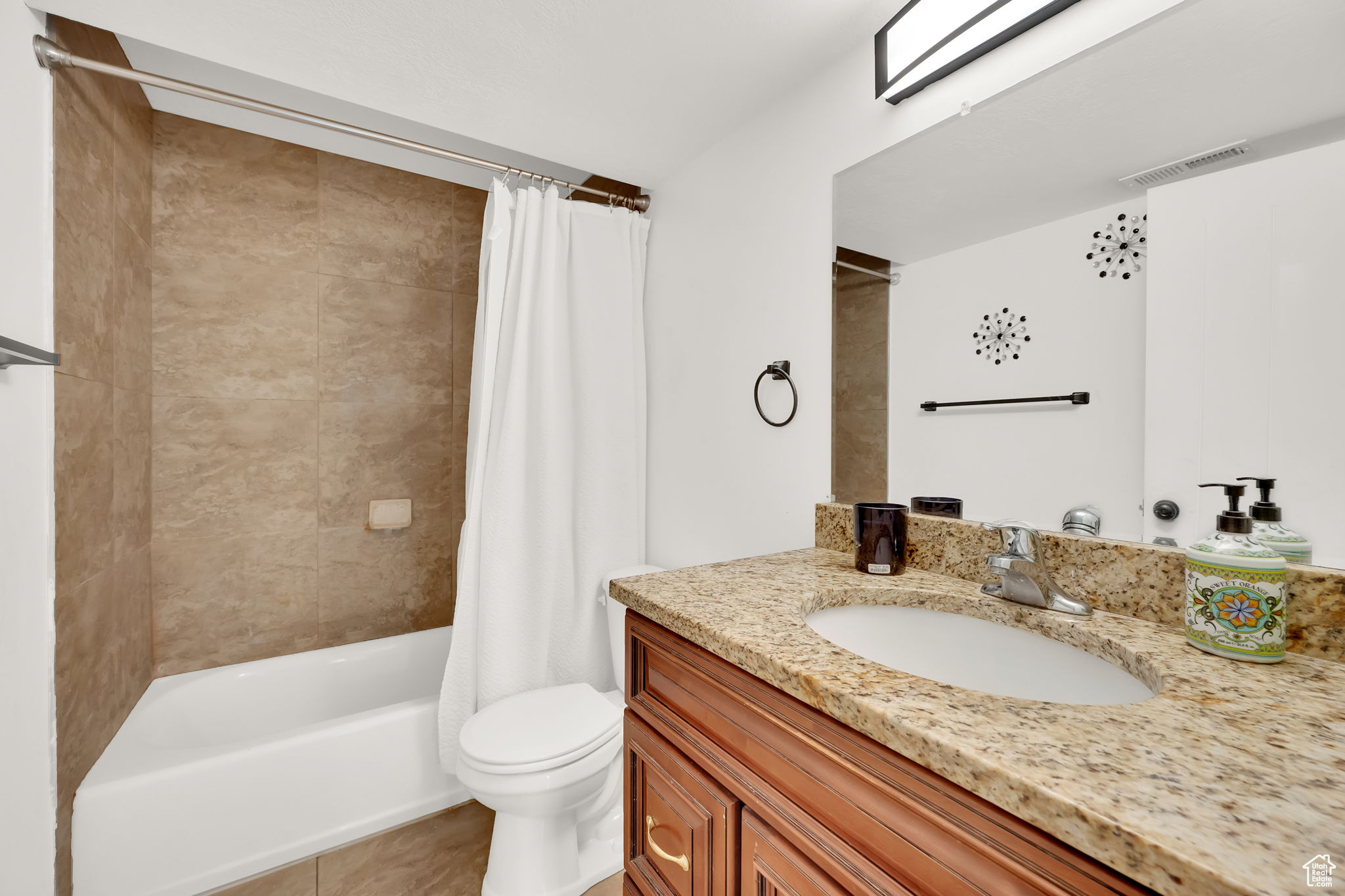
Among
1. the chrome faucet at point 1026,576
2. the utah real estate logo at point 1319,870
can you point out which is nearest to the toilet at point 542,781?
the chrome faucet at point 1026,576

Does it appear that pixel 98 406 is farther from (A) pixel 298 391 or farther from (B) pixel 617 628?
(B) pixel 617 628

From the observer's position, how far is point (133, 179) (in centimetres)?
164

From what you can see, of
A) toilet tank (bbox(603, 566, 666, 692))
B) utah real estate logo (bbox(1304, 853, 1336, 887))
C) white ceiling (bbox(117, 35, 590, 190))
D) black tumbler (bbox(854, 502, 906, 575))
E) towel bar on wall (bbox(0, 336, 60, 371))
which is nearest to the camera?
utah real estate logo (bbox(1304, 853, 1336, 887))

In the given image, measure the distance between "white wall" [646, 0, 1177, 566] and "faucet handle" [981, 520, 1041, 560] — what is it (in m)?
0.49

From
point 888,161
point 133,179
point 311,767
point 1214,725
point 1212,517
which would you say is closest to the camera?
point 1214,725

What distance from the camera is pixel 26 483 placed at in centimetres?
111

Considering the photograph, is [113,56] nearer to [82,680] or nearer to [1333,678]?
[82,680]

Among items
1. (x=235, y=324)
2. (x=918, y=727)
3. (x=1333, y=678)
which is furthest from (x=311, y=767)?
(x=1333, y=678)

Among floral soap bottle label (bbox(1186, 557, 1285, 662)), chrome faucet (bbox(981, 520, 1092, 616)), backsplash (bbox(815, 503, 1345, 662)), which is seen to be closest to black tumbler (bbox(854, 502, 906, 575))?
backsplash (bbox(815, 503, 1345, 662))

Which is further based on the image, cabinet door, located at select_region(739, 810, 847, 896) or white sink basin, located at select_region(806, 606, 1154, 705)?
white sink basin, located at select_region(806, 606, 1154, 705)

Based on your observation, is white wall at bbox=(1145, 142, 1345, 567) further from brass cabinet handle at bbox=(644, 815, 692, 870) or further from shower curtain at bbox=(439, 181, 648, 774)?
shower curtain at bbox=(439, 181, 648, 774)

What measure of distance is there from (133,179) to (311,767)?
1.83 m

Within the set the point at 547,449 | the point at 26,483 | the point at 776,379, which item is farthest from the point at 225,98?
the point at 776,379

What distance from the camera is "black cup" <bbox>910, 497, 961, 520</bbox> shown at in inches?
41.1
